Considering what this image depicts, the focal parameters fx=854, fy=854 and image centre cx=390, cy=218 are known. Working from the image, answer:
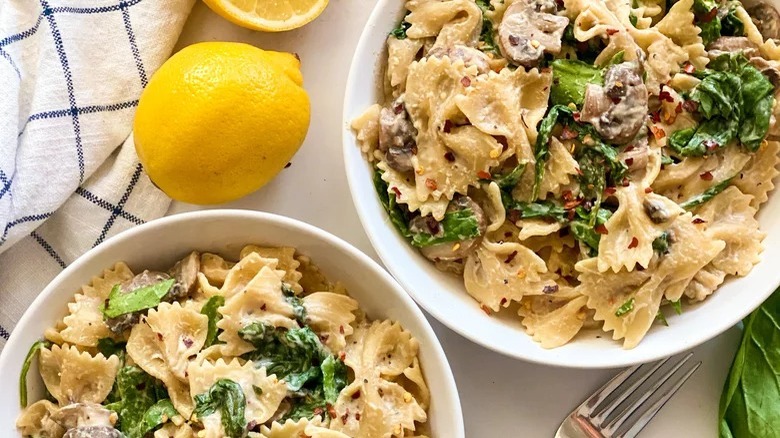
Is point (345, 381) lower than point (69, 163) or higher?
lower

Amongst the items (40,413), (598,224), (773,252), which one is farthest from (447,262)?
(40,413)

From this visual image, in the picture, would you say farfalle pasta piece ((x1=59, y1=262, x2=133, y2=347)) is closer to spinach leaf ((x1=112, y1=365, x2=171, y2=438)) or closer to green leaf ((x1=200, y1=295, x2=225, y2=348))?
spinach leaf ((x1=112, y1=365, x2=171, y2=438))

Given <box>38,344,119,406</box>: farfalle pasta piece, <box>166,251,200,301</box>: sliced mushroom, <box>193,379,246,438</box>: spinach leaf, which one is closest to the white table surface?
<box>166,251,200,301</box>: sliced mushroom

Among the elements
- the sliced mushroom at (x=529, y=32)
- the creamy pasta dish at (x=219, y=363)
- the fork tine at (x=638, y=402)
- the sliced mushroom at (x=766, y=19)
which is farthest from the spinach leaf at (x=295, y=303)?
the sliced mushroom at (x=766, y=19)

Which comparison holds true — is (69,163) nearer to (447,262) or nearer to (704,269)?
(447,262)

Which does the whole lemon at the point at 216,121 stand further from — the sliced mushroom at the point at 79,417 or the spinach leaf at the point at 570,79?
the spinach leaf at the point at 570,79

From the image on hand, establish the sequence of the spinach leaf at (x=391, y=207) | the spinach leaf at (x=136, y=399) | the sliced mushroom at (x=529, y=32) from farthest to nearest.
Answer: the spinach leaf at (x=391, y=207), the sliced mushroom at (x=529, y=32), the spinach leaf at (x=136, y=399)
